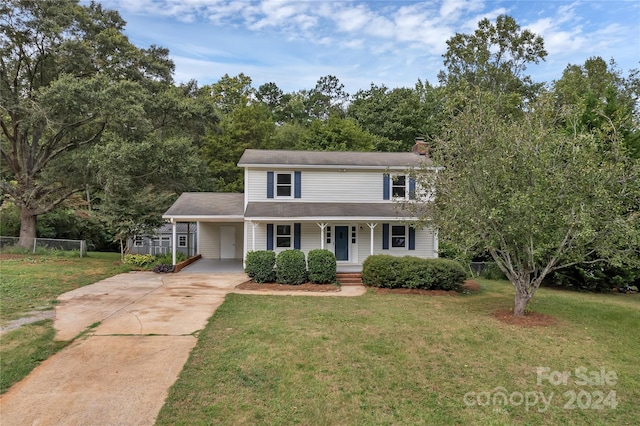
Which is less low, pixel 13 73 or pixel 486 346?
pixel 13 73

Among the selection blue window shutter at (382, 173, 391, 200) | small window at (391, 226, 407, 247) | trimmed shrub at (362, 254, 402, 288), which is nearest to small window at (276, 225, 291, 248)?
trimmed shrub at (362, 254, 402, 288)

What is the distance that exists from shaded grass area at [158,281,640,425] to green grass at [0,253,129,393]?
2494 mm

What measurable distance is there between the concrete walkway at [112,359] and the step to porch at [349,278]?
14.6ft

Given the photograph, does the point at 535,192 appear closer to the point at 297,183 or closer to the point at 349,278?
the point at 349,278

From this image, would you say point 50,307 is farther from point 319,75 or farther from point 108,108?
point 319,75

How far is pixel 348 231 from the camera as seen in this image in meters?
16.3

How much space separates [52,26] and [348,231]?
57.3ft

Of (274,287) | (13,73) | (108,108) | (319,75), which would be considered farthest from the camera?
(319,75)

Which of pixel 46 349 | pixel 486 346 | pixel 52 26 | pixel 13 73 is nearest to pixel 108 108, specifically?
pixel 52 26

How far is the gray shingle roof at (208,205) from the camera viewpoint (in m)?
15.5

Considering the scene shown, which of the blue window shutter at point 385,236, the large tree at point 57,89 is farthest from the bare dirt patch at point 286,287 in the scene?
the large tree at point 57,89

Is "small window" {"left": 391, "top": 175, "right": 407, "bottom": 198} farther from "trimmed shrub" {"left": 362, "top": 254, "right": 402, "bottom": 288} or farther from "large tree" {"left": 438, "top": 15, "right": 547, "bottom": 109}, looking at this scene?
"large tree" {"left": 438, "top": 15, "right": 547, "bottom": 109}

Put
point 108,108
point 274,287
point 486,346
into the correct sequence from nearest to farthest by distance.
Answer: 1. point 486,346
2. point 274,287
3. point 108,108

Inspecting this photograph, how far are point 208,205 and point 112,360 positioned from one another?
11422 millimetres
